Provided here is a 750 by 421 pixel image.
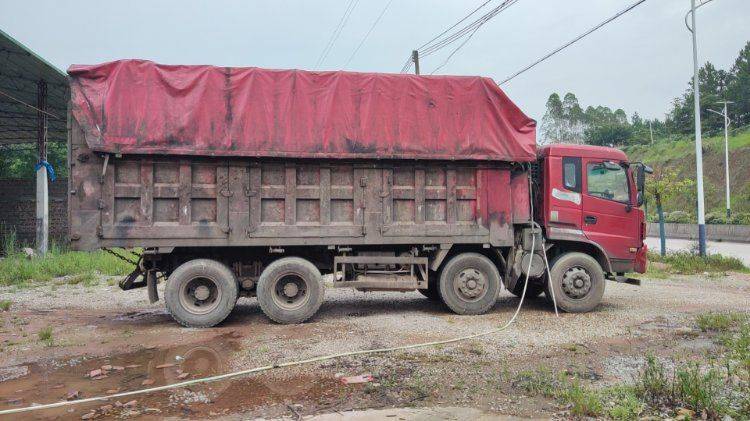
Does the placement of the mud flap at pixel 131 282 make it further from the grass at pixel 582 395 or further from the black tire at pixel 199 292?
the grass at pixel 582 395

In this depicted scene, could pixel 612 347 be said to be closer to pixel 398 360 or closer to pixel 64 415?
pixel 398 360

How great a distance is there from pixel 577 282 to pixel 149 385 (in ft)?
20.4

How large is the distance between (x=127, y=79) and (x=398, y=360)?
5.12m

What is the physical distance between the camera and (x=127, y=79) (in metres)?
7.09

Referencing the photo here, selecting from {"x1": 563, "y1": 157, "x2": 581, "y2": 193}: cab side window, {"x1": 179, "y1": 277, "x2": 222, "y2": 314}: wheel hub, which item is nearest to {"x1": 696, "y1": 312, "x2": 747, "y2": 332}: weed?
{"x1": 563, "y1": 157, "x2": 581, "y2": 193}: cab side window

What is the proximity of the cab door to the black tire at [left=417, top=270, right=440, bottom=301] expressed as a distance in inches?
97.2

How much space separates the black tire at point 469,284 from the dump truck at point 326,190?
0.9 inches

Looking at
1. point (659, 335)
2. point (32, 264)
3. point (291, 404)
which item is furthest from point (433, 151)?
point (32, 264)

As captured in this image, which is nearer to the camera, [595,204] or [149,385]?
[149,385]

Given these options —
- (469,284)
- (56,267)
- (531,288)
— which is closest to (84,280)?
(56,267)

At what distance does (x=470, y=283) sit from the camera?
26.4ft

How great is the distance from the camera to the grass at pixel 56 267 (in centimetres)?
1199

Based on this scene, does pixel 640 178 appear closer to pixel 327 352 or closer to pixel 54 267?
pixel 327 352

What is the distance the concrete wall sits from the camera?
27875 mm
